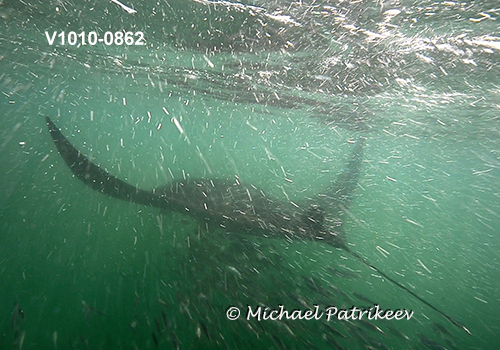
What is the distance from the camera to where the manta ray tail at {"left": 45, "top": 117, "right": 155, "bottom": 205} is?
21.5 feet

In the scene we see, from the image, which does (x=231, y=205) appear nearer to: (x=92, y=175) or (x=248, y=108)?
(x=92, y=175)

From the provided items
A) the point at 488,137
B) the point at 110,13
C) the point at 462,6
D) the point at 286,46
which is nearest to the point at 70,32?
the point at 110,13

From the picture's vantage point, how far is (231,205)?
7957 millimetres

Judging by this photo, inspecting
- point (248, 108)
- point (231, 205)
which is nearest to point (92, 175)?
point (231, 205)

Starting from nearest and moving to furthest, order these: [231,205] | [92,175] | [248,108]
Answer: [92,175] → [231,205] → [248,108]

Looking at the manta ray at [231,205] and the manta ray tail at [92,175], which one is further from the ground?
the manta ray tail at [92,175]

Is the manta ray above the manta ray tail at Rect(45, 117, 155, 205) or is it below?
below

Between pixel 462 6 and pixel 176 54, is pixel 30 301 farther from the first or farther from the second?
pixel 462 6

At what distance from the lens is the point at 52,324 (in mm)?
8148

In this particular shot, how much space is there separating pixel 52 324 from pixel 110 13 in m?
10.7

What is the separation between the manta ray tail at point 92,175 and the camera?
21.5ft

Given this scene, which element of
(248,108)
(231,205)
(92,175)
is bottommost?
(231,205)

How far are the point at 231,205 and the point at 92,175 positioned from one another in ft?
12.2

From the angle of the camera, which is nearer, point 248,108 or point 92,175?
point 92,175
